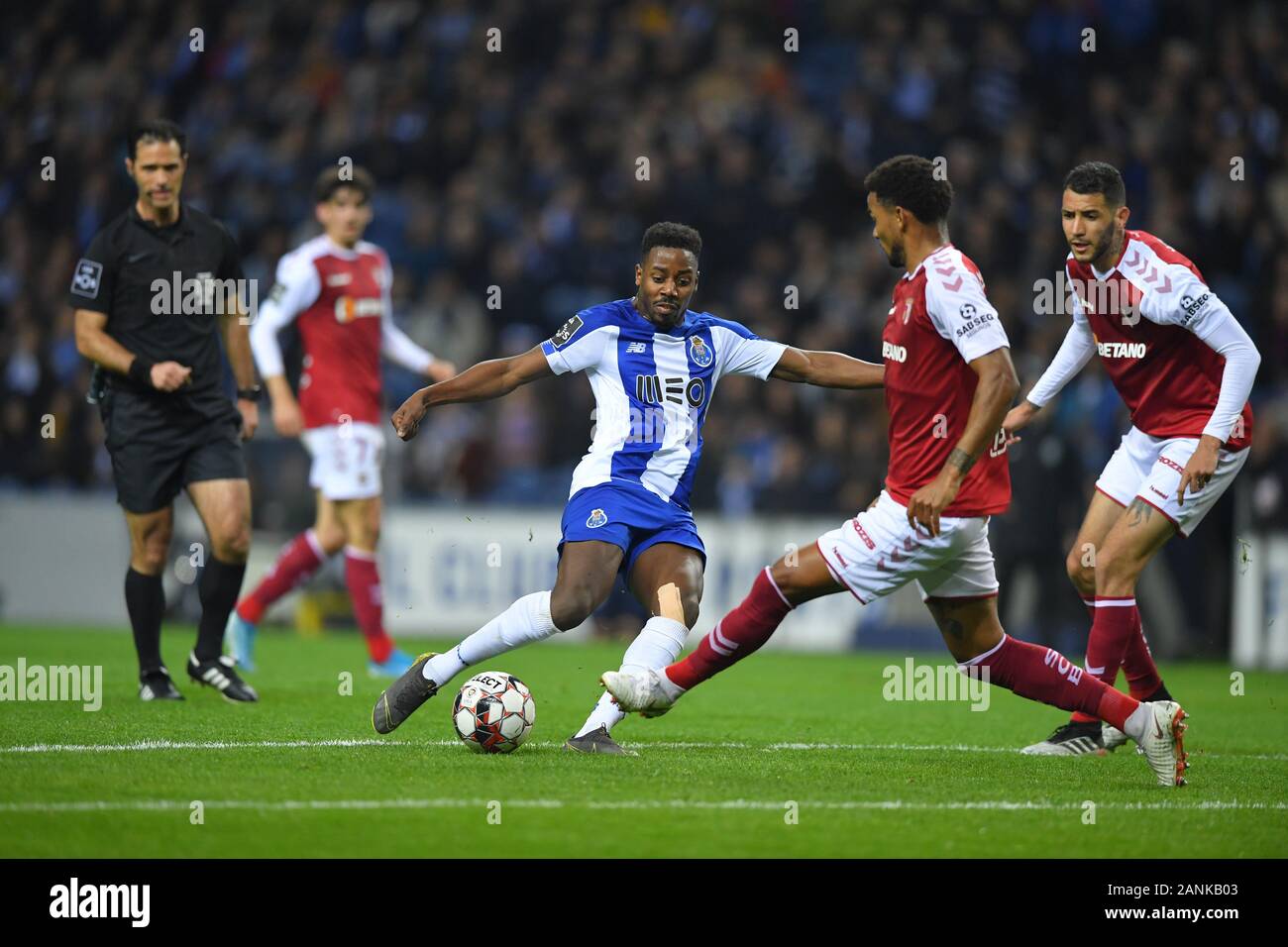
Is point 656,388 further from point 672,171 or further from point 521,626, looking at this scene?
point 672,171

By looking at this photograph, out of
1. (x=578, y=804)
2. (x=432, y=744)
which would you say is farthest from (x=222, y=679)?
(x=578, y=804)

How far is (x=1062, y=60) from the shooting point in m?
18.7

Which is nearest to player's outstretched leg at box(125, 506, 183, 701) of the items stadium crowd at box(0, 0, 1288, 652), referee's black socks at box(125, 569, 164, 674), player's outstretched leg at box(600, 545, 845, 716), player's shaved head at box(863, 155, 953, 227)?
referee's black socks at box(125, 569, 164, 674)

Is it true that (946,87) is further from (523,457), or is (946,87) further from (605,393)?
(605,393)

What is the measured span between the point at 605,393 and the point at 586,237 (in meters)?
10.6

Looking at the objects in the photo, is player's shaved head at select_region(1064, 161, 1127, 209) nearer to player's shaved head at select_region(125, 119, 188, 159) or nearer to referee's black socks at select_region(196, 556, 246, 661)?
player's shaved head at select_region(125, 119, 188, 159)

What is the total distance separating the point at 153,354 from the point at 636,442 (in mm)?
2874

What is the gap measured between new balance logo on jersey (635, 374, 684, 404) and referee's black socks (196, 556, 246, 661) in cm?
282

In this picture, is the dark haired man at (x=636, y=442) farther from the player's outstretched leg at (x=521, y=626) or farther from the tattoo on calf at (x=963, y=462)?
the tattoo on calf at (x=963, y=462)

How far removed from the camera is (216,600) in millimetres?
8953

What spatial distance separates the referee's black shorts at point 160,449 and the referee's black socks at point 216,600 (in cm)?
50

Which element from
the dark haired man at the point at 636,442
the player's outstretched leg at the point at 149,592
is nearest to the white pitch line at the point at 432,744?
the dark haired man at the point at 636,442

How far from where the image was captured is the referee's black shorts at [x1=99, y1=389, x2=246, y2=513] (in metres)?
8.58
